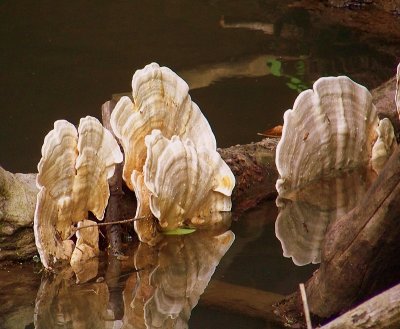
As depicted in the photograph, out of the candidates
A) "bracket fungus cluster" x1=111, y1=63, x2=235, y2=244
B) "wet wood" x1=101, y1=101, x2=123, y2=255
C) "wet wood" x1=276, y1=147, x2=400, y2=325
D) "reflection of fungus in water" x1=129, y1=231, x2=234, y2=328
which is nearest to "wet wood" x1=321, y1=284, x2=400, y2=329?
"wet wood" x1=276, y1=147, x2=400, y2=325

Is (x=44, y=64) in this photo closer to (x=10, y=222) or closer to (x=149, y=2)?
(x=149, y=2)

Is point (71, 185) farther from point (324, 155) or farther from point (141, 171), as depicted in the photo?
point (324, 155)

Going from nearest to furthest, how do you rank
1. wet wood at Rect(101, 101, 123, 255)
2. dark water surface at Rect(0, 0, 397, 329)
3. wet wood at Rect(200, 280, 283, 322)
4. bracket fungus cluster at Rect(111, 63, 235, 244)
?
1. wet wood at Rect(200, 280, 283, 322)
2. dark water surface at Rect(0, 0, 397, 329)
3. bracket fungus cluster at Rect(111, 63, 235, 244)
4. wet wood at Rect(101, 101, 123, 255)

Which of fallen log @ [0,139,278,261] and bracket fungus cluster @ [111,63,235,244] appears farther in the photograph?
bracket fungus cluster @ [111,63,235,244]

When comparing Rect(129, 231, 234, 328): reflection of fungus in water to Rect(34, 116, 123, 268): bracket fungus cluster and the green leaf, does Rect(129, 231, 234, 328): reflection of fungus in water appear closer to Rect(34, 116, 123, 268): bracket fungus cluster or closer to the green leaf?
the green leaf

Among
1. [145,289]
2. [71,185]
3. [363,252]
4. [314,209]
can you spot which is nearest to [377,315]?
[363,252]
